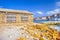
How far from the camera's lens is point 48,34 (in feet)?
7.41

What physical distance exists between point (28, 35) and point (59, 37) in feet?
1.83

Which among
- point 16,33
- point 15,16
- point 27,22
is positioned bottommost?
point 16,33

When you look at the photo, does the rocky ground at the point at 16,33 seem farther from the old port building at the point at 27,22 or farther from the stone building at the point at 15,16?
the stone building at the point at 15,16

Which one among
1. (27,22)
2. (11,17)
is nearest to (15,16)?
(11,17)

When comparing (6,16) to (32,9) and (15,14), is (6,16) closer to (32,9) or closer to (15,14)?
(15,14)

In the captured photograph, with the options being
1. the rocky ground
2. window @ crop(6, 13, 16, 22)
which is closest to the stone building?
window @ crop(6, 13, 16, 22)

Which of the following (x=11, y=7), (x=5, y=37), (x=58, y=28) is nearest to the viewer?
(x=5, y=37)

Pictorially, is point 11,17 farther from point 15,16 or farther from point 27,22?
point 27,22

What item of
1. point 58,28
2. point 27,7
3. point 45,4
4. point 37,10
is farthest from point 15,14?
point 58,28

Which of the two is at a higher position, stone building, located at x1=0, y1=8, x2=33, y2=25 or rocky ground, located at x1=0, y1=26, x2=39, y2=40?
stone building, located at x1=0, y1=8, x2=33, y2=25

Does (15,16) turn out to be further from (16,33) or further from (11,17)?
(16,33)

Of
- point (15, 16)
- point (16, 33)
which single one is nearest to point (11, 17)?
point (15, 16)

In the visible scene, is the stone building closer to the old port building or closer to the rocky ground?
the old port building

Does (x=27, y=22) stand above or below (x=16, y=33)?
above
